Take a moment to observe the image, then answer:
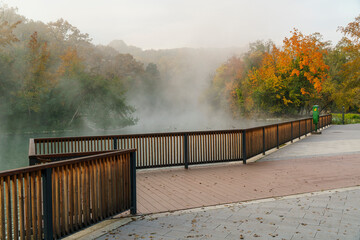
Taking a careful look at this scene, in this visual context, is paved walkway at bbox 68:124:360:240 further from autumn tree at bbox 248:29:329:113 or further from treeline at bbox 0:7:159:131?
treeline at bbox 0:7:159:131

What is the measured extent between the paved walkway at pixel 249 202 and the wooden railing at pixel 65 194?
0.43m

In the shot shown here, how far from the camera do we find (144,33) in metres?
130

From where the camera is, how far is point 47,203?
3648mm

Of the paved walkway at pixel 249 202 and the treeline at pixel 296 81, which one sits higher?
the treeline at pixel 296 81

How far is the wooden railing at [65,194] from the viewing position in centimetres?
338

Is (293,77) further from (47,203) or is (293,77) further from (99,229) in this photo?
(47,203)

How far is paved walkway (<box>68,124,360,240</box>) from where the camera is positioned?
424 centimetres

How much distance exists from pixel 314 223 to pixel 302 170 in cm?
452

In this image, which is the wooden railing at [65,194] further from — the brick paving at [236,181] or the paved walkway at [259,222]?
the brick paving at [236,181]

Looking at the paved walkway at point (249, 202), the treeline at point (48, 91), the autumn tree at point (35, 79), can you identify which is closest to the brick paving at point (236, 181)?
the paved walkway at point (249, 202)

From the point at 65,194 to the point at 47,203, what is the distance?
30cm

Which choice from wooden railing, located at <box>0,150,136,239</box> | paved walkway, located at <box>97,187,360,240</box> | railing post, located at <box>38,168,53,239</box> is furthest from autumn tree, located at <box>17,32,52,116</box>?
railing post, located at <box>38,168,53,239</box>

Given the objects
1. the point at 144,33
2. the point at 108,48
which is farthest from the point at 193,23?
the point at 108,48

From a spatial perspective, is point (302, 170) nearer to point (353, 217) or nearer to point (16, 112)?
point (353, 217)
